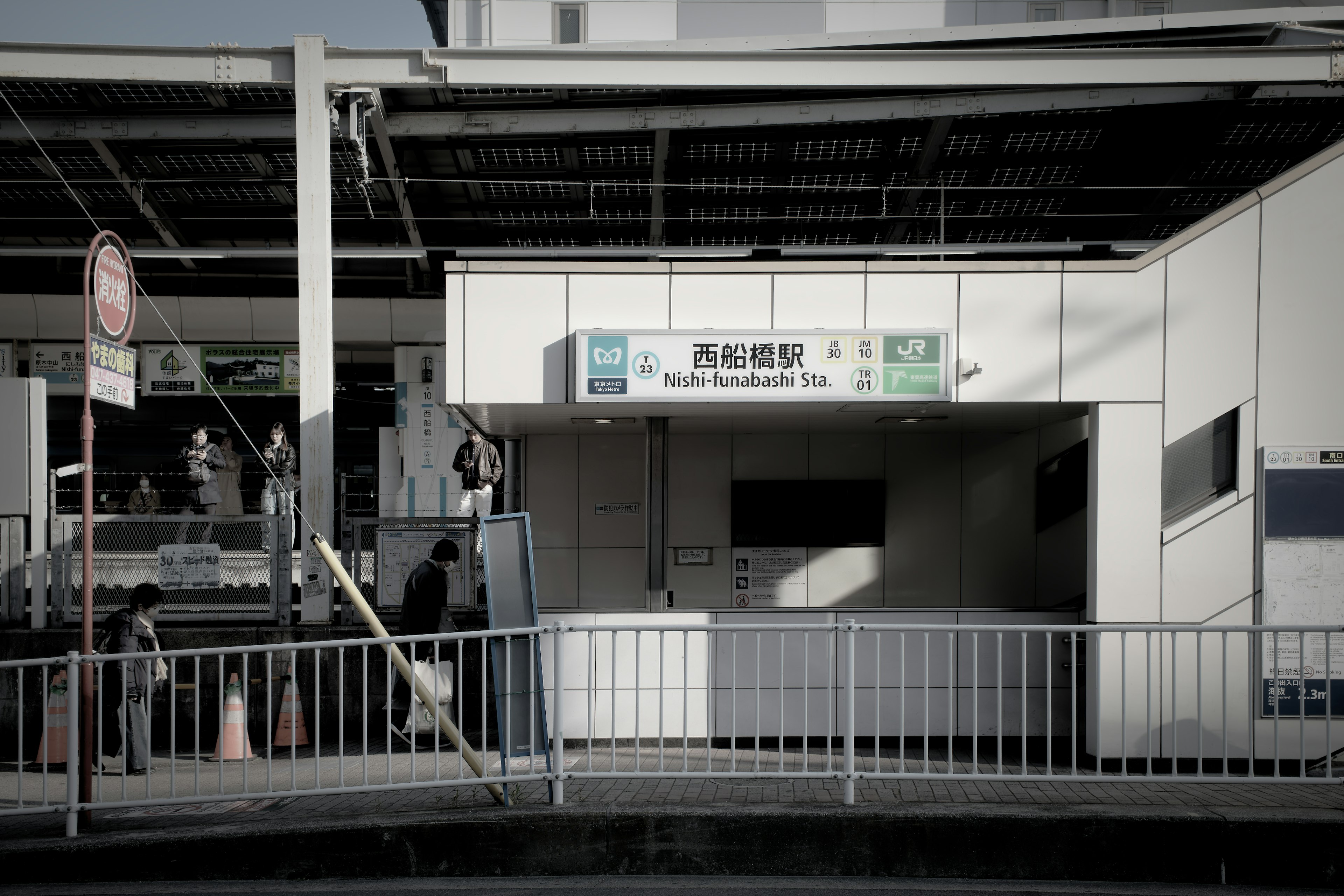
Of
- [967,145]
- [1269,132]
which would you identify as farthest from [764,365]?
[1269,132]

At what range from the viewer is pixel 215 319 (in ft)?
50.0

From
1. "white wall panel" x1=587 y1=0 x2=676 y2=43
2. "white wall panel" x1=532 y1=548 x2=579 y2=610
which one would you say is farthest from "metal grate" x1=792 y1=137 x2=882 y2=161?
"white wall panel" x1=532 y1=548 x2=579 y2=610

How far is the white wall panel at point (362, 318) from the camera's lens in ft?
50.1

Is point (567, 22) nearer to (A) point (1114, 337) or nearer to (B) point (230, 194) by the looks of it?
(B) point (230, 194)

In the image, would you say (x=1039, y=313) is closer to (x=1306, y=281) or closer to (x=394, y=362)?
(x=1306, y=281)

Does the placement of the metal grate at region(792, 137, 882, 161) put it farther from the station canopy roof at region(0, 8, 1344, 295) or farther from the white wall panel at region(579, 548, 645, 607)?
the white wall panel at region(579, 548, 645, 607)

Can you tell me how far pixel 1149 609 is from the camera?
21.8 feet

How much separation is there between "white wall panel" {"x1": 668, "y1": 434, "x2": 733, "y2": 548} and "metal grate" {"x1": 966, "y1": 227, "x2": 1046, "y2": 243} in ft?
22.7

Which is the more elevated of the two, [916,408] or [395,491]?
[916,408]

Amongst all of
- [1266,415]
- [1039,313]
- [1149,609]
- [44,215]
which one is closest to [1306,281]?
[1266,415]

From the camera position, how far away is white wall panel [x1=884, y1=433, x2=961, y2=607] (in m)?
9.05

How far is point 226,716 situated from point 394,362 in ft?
30.9

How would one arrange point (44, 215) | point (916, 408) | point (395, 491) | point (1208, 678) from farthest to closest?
point (395, 491) → point (44, 215) → point (916, 408) → point (1208, 678)

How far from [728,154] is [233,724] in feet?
27.1
